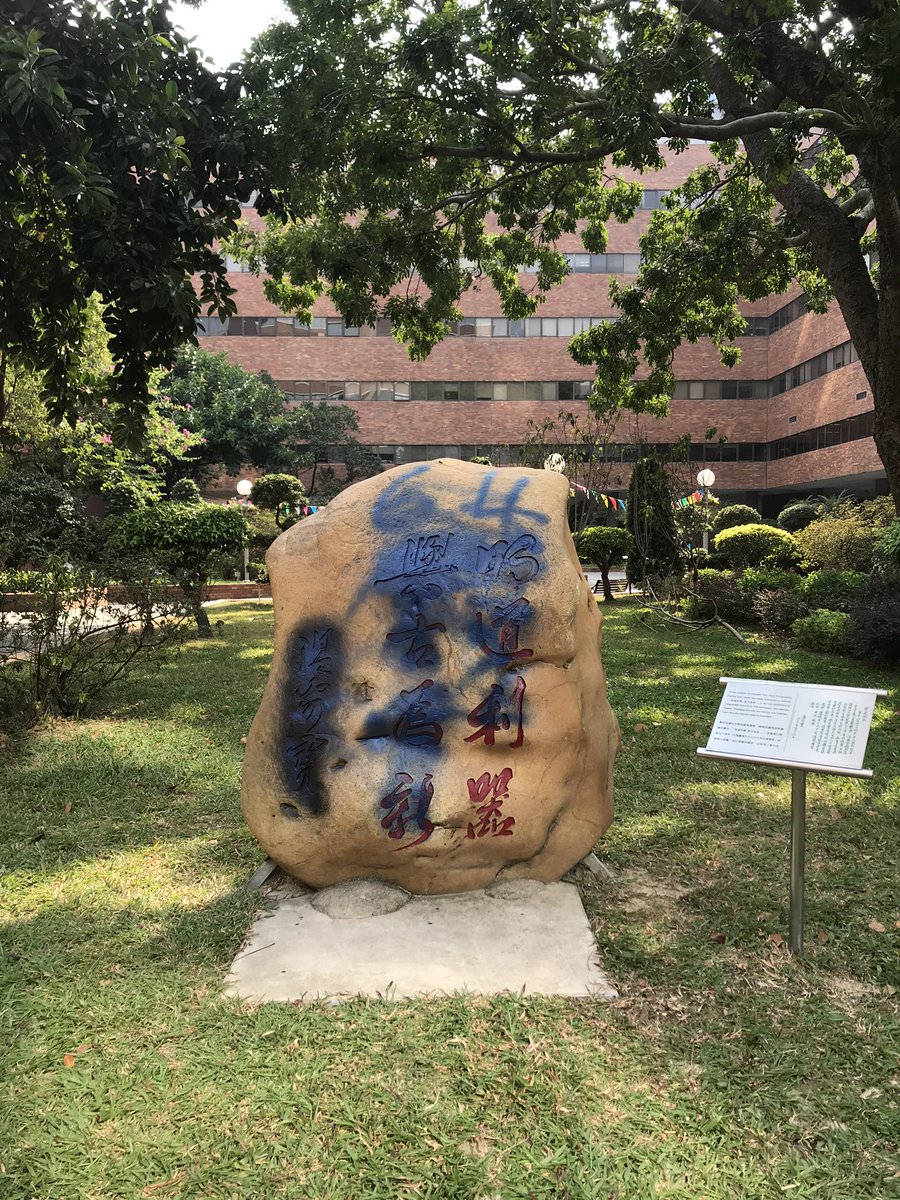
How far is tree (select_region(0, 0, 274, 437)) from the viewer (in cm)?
402

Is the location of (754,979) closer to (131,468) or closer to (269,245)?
(269,245)

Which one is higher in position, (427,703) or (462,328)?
(462,328)

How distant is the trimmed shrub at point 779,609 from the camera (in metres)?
12.0

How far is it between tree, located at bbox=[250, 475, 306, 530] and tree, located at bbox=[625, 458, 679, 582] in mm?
10012

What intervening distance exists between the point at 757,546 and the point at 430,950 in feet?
47.2

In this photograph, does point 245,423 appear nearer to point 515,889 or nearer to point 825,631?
point 825,631

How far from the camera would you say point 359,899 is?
12.2 ft

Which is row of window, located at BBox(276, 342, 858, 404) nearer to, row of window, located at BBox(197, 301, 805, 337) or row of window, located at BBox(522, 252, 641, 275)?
row of window, located at BBox(197, 301, 805, 337)

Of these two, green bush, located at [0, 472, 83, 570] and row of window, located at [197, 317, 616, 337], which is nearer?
green bush, located at [0, 472, 83, 570]

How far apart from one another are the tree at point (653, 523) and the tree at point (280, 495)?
10.0 meters

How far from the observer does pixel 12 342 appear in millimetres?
6184

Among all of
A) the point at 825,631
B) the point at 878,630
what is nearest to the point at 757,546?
the point at 825,631

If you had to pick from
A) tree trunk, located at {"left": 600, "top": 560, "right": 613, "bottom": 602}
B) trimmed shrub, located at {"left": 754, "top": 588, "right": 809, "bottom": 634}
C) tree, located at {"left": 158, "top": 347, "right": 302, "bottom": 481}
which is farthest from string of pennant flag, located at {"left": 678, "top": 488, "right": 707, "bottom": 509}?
tree, located at {"left": 158, "top": 347, "right": 302, "bottom": 481}

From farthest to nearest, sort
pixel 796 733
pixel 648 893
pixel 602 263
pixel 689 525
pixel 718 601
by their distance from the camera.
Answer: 1. pixel 602 263
2. pixel 689 525
3. pixel 718 601
4. pixel 648 893
5. pixel 796 733
